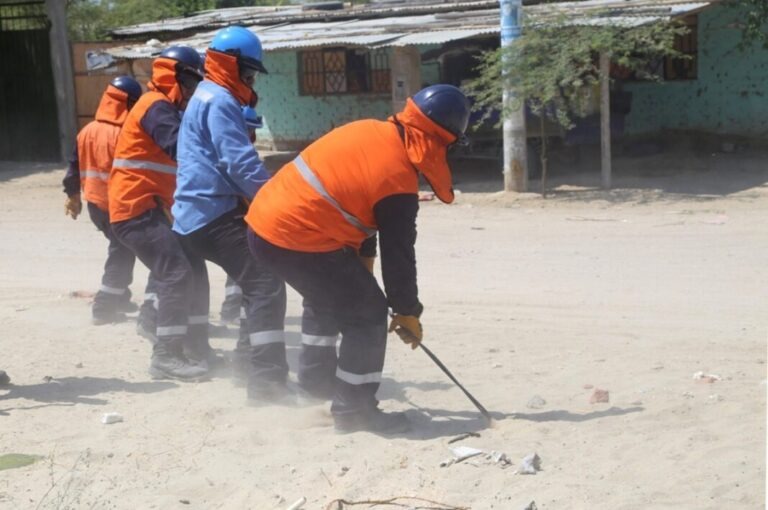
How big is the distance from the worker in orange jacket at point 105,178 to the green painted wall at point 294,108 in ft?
41.2

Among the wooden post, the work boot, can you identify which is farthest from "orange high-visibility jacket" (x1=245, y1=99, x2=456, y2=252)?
the wooden post

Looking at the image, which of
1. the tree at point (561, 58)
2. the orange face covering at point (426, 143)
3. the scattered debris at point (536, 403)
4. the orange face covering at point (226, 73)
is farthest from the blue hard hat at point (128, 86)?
the tree at point (561, 58)

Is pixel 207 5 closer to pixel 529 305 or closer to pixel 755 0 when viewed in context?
pixel 755 0

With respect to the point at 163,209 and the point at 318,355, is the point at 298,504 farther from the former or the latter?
the point at 163,209

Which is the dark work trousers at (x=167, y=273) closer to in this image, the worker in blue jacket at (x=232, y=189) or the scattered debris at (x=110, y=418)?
the worker in blue jacket at (x=232, y=189)

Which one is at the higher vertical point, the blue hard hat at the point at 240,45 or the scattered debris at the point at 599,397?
the blue hard hat at the point at 240,45

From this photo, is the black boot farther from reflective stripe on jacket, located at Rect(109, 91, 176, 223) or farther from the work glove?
the work glove

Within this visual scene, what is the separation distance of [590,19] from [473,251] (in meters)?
5.29

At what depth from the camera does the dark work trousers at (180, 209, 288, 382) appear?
5.92 meters

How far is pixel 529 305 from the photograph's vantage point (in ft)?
26.9

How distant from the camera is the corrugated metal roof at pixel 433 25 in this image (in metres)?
15.0

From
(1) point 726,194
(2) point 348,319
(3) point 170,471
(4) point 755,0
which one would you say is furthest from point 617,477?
(4) point 755,0

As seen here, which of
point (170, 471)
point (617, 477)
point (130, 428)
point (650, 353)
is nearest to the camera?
point (617, 477)

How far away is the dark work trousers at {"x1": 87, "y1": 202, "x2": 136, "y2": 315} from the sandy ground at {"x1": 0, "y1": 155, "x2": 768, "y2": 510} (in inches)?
7.5
